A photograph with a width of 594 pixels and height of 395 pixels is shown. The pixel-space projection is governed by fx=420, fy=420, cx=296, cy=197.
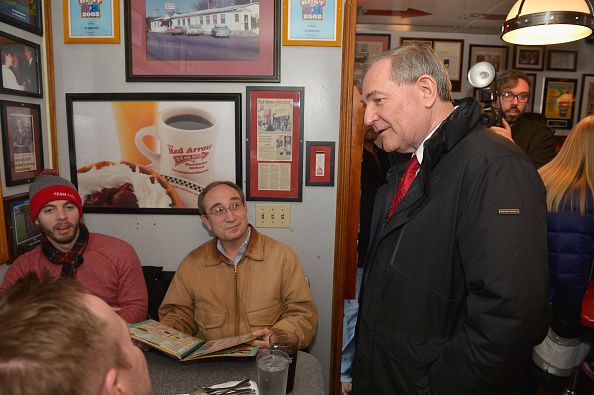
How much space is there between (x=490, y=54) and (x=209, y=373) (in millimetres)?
4098

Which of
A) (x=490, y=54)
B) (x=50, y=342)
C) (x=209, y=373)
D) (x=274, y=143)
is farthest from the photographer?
(x=490, y=54)

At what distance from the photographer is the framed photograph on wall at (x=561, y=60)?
13.7ft

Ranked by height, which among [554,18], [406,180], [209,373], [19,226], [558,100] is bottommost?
[209,373]

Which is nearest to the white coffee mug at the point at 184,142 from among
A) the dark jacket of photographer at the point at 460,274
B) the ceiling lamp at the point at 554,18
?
the dark jacket of photographer at the point at 460,274

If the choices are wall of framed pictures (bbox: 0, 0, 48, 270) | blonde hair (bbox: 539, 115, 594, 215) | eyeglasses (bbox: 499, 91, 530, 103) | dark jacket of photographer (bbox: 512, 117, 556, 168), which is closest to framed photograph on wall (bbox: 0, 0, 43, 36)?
wall of framed pictures (bbox: 0, 0, 48, 270)

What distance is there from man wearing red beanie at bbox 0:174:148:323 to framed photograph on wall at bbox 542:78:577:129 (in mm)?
4178

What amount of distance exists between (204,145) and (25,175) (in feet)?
2.88

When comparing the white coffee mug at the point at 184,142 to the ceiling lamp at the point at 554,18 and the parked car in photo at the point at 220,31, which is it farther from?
the ceiling lamp at the point at 554,18

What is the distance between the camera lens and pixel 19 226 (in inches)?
80.0

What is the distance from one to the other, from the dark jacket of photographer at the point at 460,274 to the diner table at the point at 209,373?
0.19 m

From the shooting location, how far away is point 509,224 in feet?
3.35

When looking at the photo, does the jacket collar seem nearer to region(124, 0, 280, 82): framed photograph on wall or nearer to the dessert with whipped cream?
the dessert with whipped cream

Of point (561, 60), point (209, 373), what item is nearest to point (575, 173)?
point (209, 373)

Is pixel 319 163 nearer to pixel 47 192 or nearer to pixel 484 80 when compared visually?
pixel 484 80
